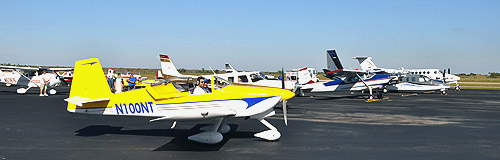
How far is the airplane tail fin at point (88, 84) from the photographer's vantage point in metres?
9.96

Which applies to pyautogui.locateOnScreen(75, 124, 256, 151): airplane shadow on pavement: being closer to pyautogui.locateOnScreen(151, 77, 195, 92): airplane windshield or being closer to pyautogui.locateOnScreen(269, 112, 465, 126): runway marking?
pyautogui.locateOnScreen(151, 77, 195, 92): airplane windshield

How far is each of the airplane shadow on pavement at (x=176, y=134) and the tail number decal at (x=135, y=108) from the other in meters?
1.00

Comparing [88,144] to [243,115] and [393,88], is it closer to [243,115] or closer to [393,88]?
[243,115]

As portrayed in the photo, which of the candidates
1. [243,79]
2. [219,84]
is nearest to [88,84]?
[219,84]

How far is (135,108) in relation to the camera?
31.6 feet

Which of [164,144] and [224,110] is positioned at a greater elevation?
[224,110]

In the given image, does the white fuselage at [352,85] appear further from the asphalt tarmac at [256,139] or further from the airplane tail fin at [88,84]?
the airplane tail fin at [88,84]

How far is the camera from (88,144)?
921 centimetres

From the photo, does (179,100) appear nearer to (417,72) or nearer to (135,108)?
(135,108)

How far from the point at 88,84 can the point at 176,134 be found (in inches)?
103

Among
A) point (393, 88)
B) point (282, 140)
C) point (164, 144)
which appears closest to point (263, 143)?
point (282, 140)

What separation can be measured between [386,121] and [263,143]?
6.37 metres

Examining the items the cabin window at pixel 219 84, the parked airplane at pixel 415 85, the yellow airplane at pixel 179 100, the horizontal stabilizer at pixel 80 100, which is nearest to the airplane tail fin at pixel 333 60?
the parked airplane at pixel 415 85

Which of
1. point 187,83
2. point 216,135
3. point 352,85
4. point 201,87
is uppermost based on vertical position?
point 187,83
